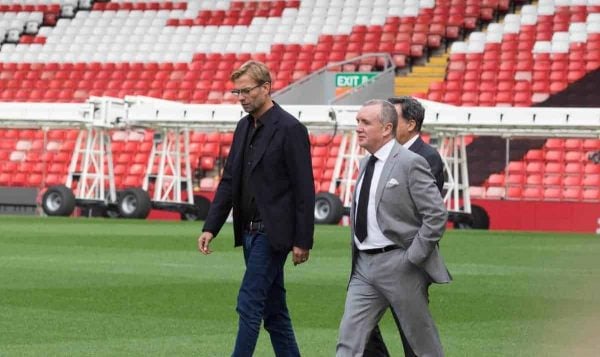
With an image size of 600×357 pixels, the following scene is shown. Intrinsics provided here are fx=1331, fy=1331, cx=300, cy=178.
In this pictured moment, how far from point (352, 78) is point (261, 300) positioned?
31753mm

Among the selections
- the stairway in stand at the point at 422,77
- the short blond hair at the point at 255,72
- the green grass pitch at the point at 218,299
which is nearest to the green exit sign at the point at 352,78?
the stairway in stand at the point at 422,77

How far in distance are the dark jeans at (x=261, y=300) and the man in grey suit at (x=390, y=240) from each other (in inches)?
37.1

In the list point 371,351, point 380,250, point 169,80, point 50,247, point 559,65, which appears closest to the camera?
point 380,250

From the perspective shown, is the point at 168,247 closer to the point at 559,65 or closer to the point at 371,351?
the point at 371,351

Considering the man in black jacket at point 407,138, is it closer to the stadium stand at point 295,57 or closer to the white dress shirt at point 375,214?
the white dress shirt at point 375,214

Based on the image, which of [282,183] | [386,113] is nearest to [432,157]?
[282,183]

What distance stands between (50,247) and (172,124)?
1515 cm

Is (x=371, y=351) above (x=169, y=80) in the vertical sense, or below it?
below

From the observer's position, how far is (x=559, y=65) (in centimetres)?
3906

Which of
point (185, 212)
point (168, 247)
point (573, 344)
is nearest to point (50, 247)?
point (168, 247)

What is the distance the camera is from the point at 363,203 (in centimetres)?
687

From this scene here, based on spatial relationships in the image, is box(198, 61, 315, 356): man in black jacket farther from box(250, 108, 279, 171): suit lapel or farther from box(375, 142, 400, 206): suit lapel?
box(375, 142, 400, 206): suit lapel

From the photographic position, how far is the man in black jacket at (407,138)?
760 centimetres

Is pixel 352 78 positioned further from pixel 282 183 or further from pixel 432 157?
pixel 282 183
